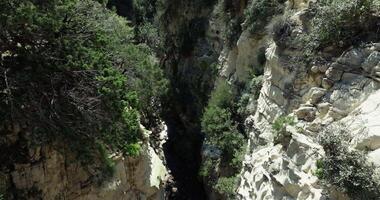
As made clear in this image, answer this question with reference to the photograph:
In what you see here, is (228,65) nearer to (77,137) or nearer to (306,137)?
(306,137)

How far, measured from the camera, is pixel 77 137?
12.7 meters

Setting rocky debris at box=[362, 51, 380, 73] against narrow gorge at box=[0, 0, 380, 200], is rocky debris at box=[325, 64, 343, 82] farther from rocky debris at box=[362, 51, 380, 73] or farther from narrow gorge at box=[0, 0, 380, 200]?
rocky debris at box=[362, 51, 380, 73]

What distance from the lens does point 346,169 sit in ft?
38.7

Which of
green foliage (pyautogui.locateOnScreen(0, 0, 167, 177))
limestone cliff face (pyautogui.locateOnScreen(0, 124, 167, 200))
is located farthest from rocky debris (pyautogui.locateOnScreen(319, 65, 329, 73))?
limestone cliff face (pyautogui.locateOnScreen(0, 124, 167, 200))

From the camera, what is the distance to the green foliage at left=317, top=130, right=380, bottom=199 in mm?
11414

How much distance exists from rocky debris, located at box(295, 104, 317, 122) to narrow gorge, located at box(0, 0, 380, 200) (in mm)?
36

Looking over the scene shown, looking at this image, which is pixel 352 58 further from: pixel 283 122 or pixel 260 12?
pixel 260 12

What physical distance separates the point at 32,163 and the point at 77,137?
4.75 feet

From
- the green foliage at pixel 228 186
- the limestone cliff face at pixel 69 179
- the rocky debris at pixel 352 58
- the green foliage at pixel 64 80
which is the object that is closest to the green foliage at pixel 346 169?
the rocky debris at pixel 352 58

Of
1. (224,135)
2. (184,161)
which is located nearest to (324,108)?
(224,135)

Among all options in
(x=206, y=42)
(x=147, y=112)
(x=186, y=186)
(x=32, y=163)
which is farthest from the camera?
(x=206, y=42)

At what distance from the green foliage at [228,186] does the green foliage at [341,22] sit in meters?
6.61

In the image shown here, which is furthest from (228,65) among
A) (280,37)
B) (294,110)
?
(294,110)

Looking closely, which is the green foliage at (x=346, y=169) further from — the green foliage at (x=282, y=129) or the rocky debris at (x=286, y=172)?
the green foliage at (x=282, y=129)
